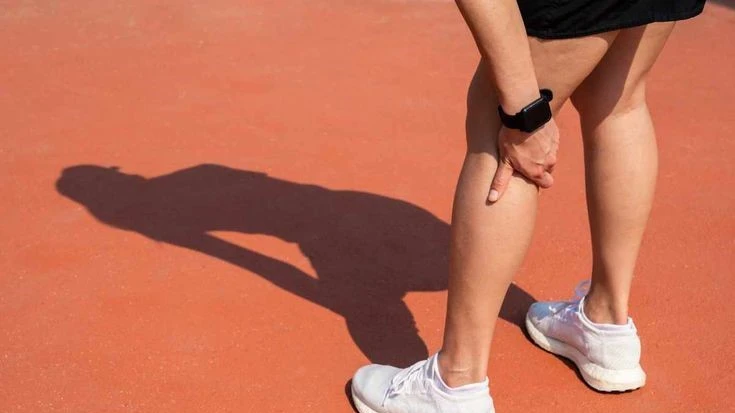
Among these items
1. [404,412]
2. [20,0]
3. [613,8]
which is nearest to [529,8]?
[613,8]

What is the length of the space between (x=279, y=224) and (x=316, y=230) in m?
0.13

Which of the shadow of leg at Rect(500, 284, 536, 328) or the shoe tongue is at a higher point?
the shoe tongue

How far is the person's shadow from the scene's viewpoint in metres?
2.69

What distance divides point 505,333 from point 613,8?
1.09 metres

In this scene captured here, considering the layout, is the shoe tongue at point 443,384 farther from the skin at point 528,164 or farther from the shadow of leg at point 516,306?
the shadow of leg at point 516,306

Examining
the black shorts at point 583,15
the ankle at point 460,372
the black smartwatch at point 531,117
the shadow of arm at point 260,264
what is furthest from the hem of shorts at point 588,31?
the shadow of arm at point 260,264

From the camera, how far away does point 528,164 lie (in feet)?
6.15

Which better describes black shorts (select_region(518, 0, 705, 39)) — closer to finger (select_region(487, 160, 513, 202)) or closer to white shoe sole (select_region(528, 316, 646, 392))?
→ finger (select_region(487, 160, 513, 202))

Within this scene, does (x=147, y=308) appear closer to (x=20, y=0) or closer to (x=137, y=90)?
(x=137, y=90)

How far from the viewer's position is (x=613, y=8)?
1.78 m

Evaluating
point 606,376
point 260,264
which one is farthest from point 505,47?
point 260,264

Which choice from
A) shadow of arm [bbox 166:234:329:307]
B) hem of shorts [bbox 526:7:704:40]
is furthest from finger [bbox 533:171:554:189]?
shadow of arm [bbox 166:234:329:307]

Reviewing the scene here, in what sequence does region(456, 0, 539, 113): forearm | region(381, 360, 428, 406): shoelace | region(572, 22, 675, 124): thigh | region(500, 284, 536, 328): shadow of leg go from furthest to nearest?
1. region(500, 284, 536, 328): shadow of leg
2. region(381, 360, 428, 406): shoelace
3. region(572, 22, 675, 124): thigh
4. region(456, 0, 539, 113): forearm

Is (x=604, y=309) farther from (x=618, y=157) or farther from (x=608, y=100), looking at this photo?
(x=608, y=100)
